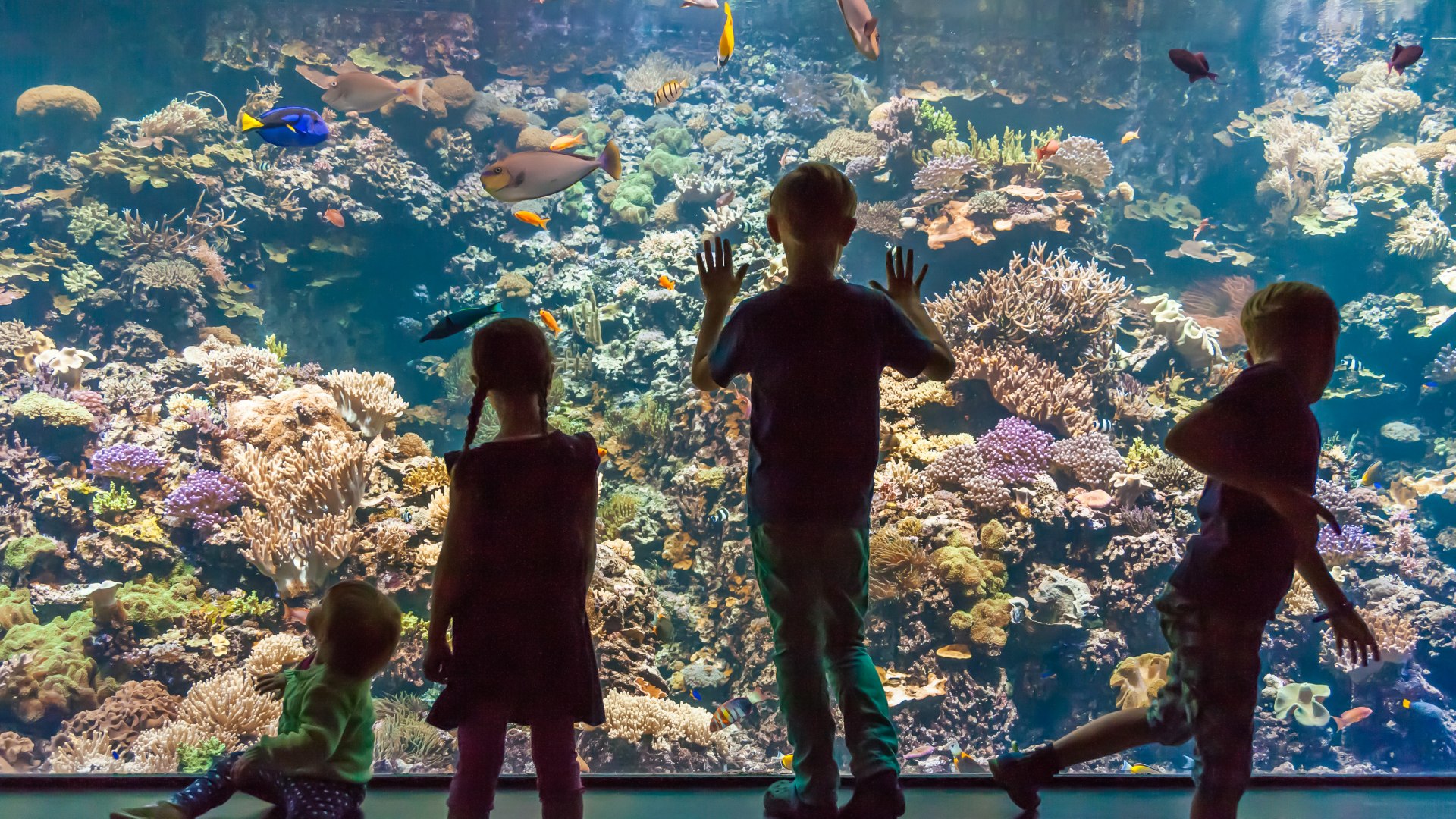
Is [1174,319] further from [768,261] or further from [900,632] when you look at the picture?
[900,632]

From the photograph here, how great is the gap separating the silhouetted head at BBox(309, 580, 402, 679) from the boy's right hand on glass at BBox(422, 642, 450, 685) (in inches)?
6.1

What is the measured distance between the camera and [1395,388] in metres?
9.55

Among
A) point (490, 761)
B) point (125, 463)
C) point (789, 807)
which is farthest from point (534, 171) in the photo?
point (125, 463)

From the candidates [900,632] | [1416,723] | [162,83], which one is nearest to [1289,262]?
[1416,723]

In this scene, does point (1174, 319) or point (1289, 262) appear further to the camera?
point (1289, 262)

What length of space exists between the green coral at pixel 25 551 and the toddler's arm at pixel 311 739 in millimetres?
6461

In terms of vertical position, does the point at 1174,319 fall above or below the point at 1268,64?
below

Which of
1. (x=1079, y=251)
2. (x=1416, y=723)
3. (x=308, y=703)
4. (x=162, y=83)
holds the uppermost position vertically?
(x=162, y=83)

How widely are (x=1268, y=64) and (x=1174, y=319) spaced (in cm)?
1165

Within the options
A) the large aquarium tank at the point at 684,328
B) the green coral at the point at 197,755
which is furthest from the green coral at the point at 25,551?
the green coral at the point at 197,755

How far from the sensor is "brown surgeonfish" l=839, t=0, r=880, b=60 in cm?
384

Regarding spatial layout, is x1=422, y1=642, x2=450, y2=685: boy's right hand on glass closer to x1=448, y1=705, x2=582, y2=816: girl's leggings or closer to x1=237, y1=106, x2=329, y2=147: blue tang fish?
x1=448, y1=705, x2=582, y2=816: girl's leggings

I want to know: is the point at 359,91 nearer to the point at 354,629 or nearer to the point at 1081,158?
the point at 354,629

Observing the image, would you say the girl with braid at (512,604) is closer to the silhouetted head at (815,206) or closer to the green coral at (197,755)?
the silhouetted head at (815,206)
